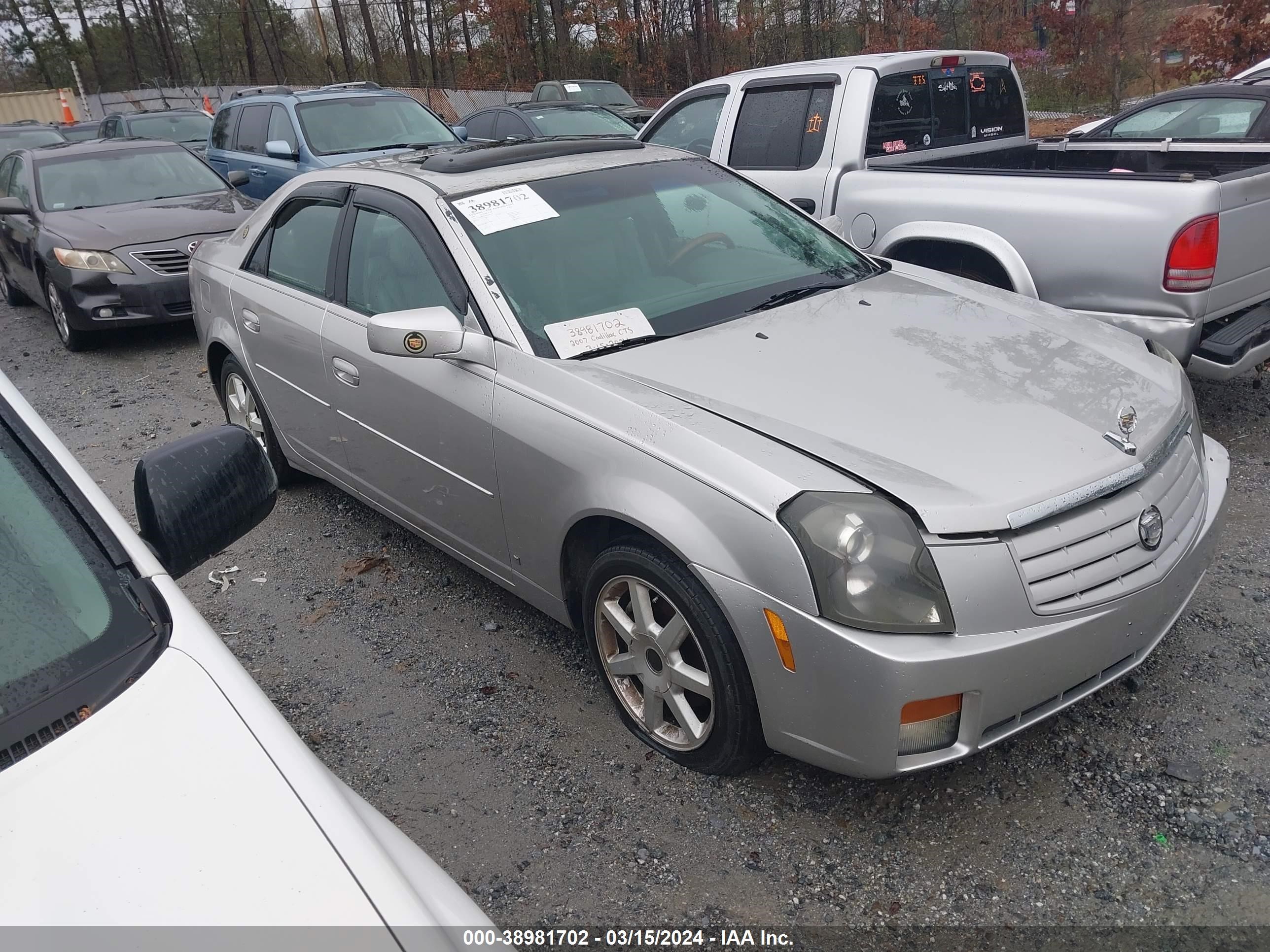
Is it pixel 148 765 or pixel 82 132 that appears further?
pixel 82 132

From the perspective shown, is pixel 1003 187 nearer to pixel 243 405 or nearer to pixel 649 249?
pixel 649 249

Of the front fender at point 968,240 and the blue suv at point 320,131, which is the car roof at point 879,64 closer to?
the front fender at point 968,240

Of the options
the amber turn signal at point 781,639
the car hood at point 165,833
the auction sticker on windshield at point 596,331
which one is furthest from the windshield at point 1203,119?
the car hood at point 165,833

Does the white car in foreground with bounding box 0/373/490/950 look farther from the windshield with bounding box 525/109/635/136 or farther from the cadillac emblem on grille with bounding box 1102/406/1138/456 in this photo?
the windshield with bounding box 525/109/635/136

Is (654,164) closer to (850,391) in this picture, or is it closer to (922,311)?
(922,311)

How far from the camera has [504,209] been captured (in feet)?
11.1

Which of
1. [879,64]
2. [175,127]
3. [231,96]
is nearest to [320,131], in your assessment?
[879,64]

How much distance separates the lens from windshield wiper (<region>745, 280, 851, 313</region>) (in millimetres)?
3379

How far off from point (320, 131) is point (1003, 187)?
7.39 m

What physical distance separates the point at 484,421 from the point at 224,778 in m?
1.78

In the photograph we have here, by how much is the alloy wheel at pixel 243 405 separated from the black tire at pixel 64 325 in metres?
3.67

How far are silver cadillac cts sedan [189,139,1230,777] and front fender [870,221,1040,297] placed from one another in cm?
88

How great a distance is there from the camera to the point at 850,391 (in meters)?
2.77

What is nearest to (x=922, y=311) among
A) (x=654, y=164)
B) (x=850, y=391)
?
(x=850, y=391)
